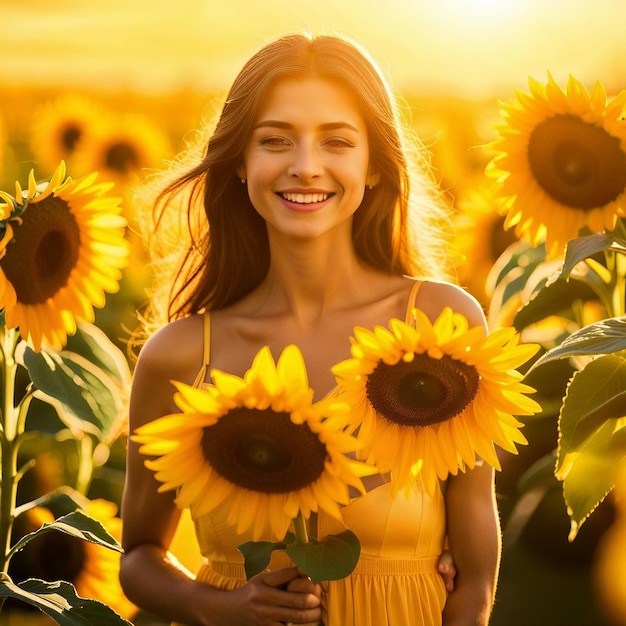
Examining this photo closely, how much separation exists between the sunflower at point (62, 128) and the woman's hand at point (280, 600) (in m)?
4.59

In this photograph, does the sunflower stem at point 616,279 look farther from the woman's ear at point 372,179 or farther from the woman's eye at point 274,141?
the woman's eye at point 274,141

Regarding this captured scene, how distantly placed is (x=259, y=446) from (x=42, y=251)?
86cm

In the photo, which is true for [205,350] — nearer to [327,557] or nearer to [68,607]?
[68,607]

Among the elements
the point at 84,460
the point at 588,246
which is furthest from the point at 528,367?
the point at 84,460

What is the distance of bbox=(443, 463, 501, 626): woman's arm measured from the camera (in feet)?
7.49

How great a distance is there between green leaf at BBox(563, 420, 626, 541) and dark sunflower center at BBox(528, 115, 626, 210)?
0.52m

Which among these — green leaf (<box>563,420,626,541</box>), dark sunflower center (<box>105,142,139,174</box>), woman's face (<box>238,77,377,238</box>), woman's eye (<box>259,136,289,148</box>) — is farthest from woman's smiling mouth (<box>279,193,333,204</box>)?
dark sunflower center (<box>105,142,139,174</box>)

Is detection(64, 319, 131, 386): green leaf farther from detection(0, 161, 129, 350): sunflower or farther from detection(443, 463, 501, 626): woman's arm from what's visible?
detection(443, 463, 501, 626): woman's arm

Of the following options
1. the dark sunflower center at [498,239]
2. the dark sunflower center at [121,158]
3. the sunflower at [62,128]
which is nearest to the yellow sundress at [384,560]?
the dark sunflower center at [498,239]

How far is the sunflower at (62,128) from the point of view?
250 inches

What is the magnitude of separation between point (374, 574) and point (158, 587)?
38cm

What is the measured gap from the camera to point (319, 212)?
223 cm

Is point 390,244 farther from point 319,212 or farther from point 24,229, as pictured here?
point 24,229

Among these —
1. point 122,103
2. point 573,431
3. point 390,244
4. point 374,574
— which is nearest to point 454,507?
point 374,574
